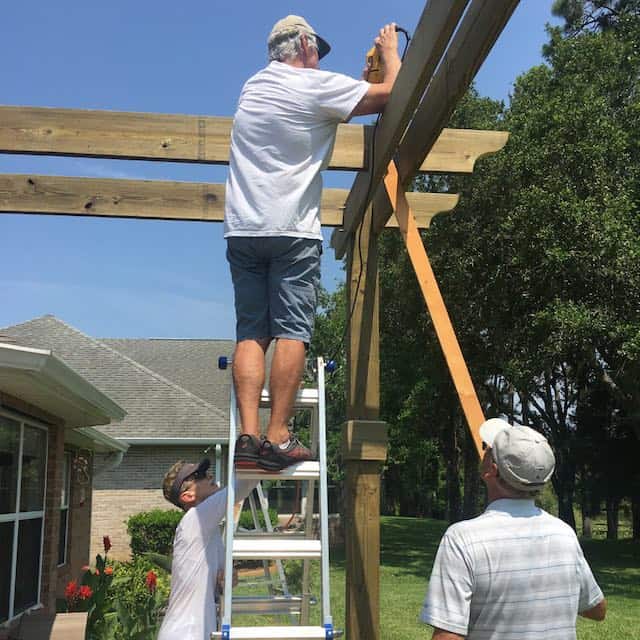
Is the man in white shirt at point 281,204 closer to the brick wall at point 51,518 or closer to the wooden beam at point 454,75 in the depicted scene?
the wooden beam at point 454,75

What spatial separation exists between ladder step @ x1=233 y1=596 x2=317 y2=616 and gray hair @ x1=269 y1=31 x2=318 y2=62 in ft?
8.50

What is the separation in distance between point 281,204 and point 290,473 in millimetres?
1089

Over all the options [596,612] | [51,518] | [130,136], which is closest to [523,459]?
[596,612]

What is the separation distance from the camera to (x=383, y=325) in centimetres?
1986

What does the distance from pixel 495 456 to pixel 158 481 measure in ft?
51.9

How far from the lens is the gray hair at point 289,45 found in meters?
3.46

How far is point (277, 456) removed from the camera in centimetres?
299

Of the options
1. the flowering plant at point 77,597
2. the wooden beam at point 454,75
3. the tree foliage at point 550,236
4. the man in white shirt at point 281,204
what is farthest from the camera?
the tree foliage at point 550,236

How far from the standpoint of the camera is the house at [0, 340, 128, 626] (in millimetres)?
5892

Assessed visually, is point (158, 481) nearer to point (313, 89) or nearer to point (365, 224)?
point (365, 224)

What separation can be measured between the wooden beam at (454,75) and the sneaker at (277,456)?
61.5 inches

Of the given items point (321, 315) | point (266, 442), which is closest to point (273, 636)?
point (266, 442)

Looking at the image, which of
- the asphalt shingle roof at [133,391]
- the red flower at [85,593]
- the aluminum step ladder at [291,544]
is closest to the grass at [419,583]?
the red flower at [85,593]

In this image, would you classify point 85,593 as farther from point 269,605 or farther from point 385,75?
point 385,75
